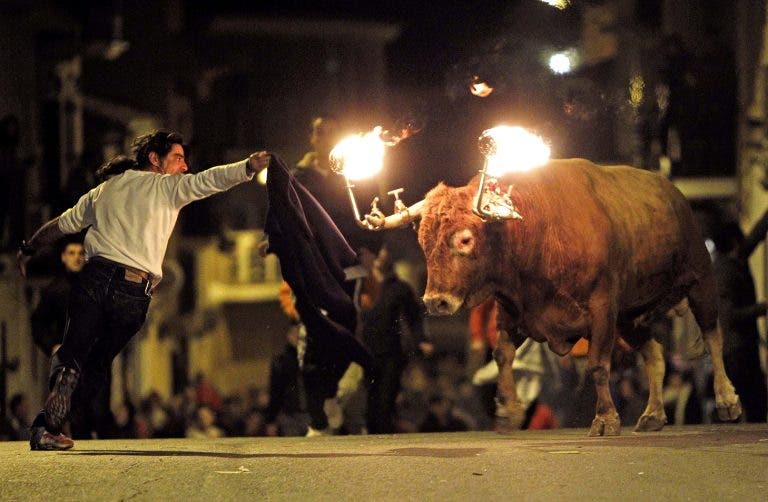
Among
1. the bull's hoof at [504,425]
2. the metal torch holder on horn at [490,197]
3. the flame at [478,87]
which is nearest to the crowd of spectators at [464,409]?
the bull's hoof at [504,425]

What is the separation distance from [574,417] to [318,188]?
11.9ft

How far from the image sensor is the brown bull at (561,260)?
12.9 metres

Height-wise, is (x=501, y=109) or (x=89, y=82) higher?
(x=89, y=82)

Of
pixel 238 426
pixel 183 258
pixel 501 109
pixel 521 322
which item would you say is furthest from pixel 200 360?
pixel 521 322

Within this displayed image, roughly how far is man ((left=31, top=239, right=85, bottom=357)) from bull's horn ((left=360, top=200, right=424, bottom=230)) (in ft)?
9.44

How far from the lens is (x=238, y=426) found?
23641mm

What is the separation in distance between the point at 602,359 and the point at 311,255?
2.24 metres

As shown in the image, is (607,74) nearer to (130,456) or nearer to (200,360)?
(200,360)

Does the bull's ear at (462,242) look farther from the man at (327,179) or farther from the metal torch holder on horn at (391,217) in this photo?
the man at (327,179)

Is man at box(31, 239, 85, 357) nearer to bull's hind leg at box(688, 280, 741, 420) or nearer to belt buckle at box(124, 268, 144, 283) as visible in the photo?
belt buckle at box(124, 268, 144, 283)

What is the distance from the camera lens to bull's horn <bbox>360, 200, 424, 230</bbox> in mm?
13227

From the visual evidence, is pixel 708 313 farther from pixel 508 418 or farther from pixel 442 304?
pixel 442 304

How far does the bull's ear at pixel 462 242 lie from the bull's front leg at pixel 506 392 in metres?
1.05

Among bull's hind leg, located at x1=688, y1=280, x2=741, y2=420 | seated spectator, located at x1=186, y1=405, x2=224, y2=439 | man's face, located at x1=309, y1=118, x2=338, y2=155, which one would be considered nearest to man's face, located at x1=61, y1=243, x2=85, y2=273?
man's face, located at x1=309, y1=118, x2=338, y2=155
